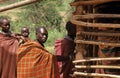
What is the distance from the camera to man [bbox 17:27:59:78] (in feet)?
17.4

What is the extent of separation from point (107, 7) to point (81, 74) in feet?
3.01

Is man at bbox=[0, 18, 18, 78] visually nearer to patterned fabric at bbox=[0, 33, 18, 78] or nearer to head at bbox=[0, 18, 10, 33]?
patterned fabric at bbox=[0, 33, 18, 78]

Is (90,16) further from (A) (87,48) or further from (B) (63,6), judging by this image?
(B) (63,6)

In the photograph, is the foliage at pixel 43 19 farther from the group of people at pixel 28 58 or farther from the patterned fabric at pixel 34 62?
the patterned fabric at pixel 34 62

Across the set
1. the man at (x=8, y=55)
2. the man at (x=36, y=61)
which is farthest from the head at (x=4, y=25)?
the man at (x=36, y=61)

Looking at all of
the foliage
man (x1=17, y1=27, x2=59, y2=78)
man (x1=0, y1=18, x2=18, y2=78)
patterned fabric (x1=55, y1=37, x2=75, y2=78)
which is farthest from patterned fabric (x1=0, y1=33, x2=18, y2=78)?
the foliage

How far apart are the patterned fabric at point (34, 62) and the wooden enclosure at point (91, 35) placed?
0.69m

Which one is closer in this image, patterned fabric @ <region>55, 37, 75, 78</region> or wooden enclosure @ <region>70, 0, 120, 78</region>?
wooden enclosure @ <region>70, 0, 120, 78</region>

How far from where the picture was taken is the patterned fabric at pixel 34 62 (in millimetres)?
5305

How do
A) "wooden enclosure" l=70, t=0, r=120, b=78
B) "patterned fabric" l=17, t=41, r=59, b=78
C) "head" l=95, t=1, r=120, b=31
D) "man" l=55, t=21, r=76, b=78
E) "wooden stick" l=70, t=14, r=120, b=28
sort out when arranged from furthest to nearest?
→ "man" l=55, t=21, r=76, b=78 → "patterned fabric" l=17, t=41, r=59, b=78 → "head" l=95, t=1, r=120, b=31 → "wooden enclosure" l=70, t=0, r=120, b=78 → "wooden stick" l=70, t=14, r=120, b=28

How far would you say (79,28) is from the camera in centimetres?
467

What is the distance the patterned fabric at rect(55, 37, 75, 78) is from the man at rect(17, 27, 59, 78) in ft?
2.33

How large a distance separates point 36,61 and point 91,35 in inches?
40.8

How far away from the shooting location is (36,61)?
17.4 ft
